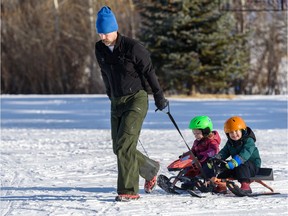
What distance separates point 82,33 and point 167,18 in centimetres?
1114

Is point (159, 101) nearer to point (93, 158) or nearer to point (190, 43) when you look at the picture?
point (93, 158)

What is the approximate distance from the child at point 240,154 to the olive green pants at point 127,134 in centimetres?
100

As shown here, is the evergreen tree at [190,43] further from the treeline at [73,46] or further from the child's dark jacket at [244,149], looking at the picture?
the child's dark jacket at [244,149]

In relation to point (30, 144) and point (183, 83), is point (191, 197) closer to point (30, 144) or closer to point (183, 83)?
point (30, 144)

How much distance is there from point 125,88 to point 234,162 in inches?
55.9

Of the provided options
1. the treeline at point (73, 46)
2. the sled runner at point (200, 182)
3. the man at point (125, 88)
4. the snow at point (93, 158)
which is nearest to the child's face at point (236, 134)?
the sled runner at point (200, 182)

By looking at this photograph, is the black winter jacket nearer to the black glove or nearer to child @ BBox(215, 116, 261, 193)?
the black glove

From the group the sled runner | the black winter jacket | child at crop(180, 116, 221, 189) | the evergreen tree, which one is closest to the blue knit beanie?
the black winter jacket

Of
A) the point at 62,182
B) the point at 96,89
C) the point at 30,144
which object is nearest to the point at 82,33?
the point at 96,89

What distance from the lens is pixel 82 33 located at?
37094 millimetres

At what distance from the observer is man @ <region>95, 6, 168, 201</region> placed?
688 cm

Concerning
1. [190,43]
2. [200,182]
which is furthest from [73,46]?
[200,182]

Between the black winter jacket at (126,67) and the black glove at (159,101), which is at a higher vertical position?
the black winter jacket at (126,67)

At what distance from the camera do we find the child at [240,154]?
24.0ft
